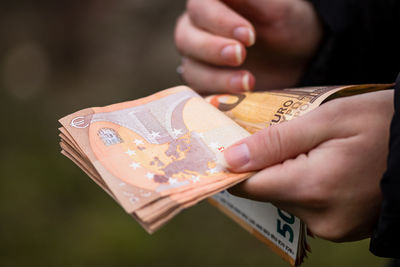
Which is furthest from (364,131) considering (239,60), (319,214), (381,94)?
(239,60)

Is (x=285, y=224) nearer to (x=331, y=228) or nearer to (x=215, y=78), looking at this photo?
(x=331, y=228)

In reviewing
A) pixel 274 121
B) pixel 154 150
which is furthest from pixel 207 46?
pixel 154 150

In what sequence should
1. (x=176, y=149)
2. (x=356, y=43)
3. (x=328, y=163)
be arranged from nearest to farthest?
1. (x=328, y=163)
2. (x=176, y=149)
3. (x=356, y=43)

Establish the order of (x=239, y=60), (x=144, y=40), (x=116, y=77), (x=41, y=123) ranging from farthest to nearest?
(x=144, y=40) → (x=116, y=77) → (x=41, y=123) → (x=239, y=60)

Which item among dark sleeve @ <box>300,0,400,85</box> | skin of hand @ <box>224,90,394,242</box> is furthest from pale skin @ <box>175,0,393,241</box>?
dark sleeve @ <box>300,0,400,85</box>

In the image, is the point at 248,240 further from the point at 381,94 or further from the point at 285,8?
the point at 381,94

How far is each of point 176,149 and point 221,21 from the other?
698 mm

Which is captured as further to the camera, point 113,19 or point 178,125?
point 113,19

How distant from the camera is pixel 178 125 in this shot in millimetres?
1201

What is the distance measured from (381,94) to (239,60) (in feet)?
2.16

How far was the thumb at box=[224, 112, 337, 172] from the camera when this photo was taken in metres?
0.96

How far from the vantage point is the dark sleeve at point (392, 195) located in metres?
0.80

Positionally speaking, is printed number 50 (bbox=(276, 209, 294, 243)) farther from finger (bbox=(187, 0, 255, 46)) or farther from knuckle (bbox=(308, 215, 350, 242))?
finger (bbox=(187, 0, 255, 46))

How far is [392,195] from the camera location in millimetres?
804
